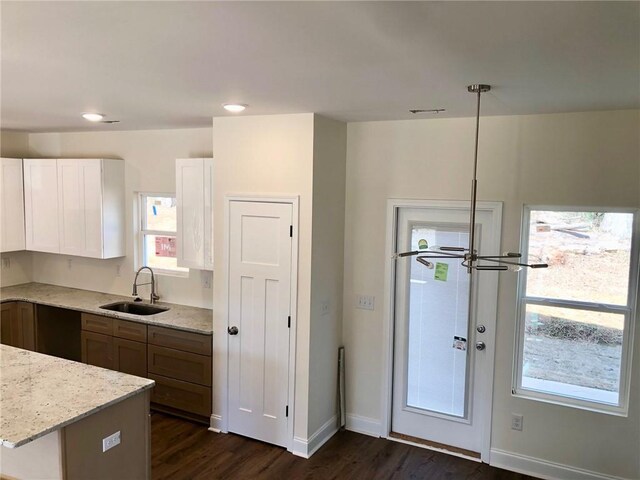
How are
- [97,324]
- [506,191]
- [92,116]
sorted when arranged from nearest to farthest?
[506,191] → [92,116] → [97,324]

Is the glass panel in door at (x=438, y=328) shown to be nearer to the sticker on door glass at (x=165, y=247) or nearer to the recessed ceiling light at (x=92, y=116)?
the sticker on door glass at (x=165, y=247)

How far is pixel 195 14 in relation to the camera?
161cm

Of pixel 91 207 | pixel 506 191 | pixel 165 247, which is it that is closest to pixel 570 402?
pixel 506 191

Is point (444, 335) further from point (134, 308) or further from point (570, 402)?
point (134, 308)

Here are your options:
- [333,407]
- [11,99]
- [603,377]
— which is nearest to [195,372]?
[333,407]

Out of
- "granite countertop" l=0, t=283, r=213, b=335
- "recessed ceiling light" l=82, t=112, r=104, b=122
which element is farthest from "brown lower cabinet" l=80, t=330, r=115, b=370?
"recessed ceiling light" l=82, t=112, r=104, b=122

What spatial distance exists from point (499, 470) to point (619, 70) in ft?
9.39

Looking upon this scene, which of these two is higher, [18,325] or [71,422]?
[71,422]

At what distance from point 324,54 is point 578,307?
8.68 feet

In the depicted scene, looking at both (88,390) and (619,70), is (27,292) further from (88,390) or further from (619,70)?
(619,70)

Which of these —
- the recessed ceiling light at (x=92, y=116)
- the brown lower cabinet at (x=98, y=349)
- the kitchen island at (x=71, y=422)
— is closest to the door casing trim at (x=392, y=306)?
the kitchen island at (x=71, y=422)

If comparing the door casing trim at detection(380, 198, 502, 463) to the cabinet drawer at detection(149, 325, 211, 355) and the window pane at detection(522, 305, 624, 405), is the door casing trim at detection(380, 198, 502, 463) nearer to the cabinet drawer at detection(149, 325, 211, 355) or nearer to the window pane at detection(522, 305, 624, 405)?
the window pane at detection(522, 305, 624, 405)

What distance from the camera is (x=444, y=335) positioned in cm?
401

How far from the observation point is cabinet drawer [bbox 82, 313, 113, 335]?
15.4 ft
